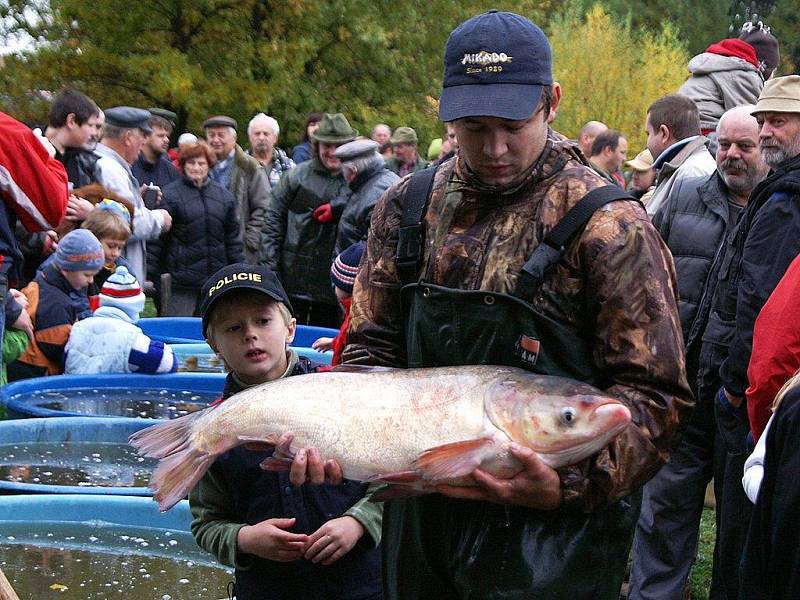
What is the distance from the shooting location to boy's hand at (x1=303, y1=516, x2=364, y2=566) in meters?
Answer: 3.80

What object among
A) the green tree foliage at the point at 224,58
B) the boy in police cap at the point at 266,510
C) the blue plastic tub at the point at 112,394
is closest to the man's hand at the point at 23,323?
the blue plastic tub at the point at 112,394

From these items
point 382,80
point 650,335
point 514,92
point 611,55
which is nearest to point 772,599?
point 650,335

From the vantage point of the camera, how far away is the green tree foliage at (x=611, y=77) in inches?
1299

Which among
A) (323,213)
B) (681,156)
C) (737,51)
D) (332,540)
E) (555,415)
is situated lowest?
(323,213)

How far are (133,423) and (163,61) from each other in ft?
50.9

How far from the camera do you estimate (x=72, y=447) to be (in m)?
7.44

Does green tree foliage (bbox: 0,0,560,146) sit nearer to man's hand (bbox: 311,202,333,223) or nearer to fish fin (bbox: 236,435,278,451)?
man's hand (bbox: 311,202,333,223)

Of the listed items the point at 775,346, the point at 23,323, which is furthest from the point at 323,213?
the point at 775,346

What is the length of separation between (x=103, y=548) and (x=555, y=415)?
13.3ft

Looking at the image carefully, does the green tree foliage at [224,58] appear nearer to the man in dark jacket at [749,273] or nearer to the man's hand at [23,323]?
the man's hand at [23,323]

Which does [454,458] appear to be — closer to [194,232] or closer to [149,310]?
[194,232]

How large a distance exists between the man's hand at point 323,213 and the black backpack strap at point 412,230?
8056mm

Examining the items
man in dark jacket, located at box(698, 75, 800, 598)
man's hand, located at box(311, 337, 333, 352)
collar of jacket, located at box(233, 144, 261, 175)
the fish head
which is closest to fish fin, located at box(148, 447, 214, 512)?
the fish head

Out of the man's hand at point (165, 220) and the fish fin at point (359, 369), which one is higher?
the fish fin at point (359, 369)
